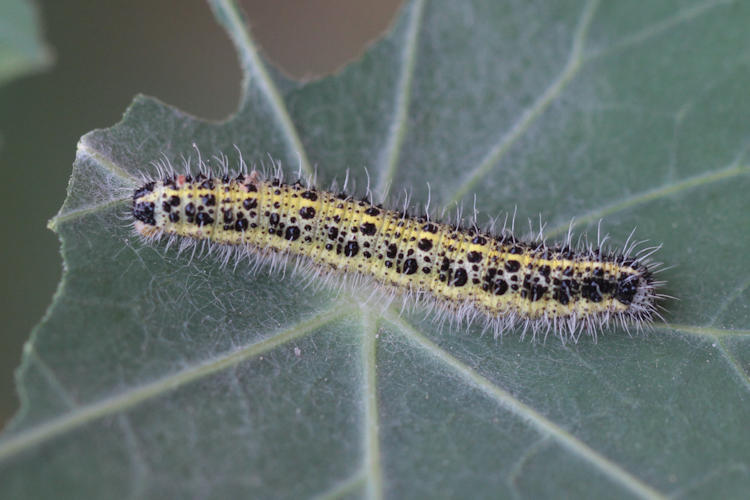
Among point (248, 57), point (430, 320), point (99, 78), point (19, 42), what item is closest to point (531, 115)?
point (430, 320)

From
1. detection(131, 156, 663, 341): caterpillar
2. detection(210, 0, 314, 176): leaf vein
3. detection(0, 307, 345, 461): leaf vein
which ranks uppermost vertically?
detection(210, 0, 314, 176): leaf vein

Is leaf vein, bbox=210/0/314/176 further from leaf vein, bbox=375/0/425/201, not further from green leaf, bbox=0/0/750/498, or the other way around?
leaf vein, bbox=375/0/425/201

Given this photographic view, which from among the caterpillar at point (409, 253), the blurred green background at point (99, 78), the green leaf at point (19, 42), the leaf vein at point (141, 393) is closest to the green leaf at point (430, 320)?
the leaf vein at point (141, 393)

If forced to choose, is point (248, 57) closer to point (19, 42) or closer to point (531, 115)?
point (19, 42)

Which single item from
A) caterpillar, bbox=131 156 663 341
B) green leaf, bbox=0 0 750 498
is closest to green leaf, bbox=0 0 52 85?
green leaf, bbox=0 0 750 498

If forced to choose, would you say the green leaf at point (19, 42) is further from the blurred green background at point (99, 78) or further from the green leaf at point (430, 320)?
the blurred green background at point (99, 78)
